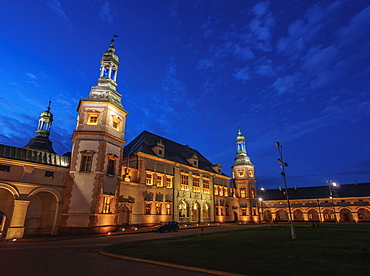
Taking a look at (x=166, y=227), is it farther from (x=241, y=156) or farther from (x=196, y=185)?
(x=241, y=156)

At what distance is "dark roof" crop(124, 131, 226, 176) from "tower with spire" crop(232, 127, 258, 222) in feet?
36.4

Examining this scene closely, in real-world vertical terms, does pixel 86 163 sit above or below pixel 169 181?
above

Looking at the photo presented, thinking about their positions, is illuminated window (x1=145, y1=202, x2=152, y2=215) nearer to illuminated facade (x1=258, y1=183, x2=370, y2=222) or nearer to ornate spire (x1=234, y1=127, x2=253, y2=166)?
ornate spire (x1=234, y1=127, x2=253, y2=166)

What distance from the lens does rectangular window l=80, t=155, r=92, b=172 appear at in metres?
27.8

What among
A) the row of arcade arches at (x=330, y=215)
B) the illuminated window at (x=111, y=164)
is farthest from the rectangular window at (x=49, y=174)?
the row of arcade arches at (x=330, y=215)

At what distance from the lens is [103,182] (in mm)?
28266

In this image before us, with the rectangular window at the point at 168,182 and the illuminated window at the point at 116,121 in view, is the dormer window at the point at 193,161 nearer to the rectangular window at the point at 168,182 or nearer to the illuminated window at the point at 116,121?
the rectangular window at the point at 168,182

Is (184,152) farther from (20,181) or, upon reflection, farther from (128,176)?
(20,181)

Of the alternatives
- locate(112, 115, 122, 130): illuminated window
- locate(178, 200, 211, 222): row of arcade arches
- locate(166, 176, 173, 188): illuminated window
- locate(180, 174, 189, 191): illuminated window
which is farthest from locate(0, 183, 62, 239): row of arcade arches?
locate(180, 174, 189, 191): illuminated window

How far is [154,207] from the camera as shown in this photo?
38438mm

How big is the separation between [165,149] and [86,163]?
69.9 feet

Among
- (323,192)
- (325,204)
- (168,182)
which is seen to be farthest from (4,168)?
(323,192)

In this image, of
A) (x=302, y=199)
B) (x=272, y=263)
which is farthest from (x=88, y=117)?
(x=302, y=199)

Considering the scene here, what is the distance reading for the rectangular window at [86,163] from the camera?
91.2 feet
